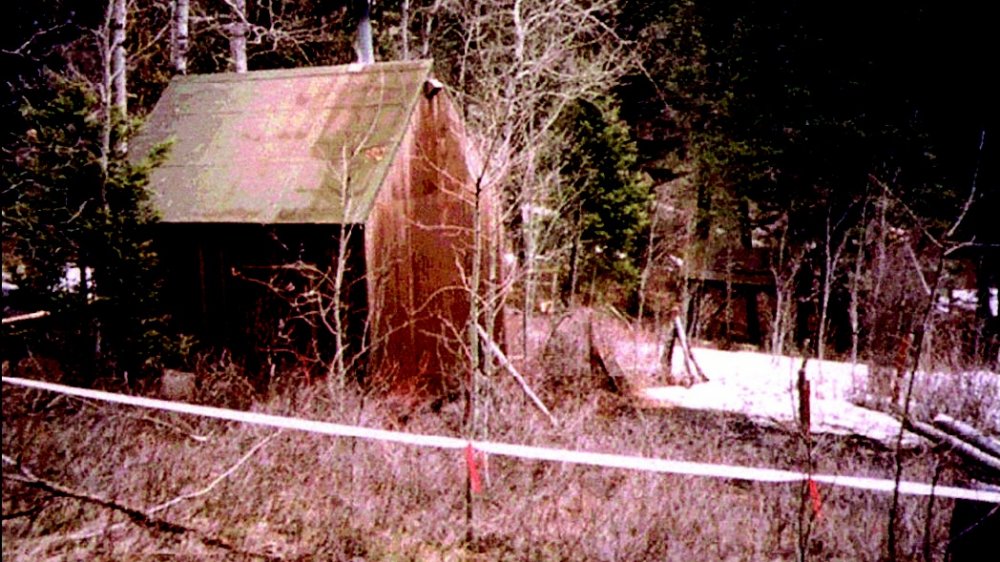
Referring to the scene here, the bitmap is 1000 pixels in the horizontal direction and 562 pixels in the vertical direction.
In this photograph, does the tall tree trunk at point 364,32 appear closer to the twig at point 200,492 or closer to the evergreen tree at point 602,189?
the evergreen tree at point 602,189

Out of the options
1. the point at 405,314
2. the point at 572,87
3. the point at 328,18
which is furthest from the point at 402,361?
the point at 328,18

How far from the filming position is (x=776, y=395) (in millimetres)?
14812

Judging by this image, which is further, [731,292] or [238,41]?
[731,292]

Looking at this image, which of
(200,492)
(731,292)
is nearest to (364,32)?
(731,292)

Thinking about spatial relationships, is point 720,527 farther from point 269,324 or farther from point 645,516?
point 269,324

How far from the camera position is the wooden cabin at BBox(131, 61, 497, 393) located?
10.0m

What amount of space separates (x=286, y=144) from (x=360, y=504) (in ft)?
21.3

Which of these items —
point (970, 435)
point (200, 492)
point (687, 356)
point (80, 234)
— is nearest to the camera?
point (200, 492)

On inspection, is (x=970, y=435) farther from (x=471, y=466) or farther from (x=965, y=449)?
(x=471, y=466)

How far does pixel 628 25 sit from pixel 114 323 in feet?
65.3

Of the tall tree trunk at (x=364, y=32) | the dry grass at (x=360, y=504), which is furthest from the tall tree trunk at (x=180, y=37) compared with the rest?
the dry grass at (x=360, y=504)

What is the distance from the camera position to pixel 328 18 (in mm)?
20891

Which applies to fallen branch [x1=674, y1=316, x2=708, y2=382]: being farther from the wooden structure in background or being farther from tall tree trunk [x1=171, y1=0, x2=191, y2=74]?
tall tree trunk [x1=171, y1=0, x2=191, y2=74]

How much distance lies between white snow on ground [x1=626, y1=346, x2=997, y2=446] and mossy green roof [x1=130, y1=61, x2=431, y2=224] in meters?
6.75
